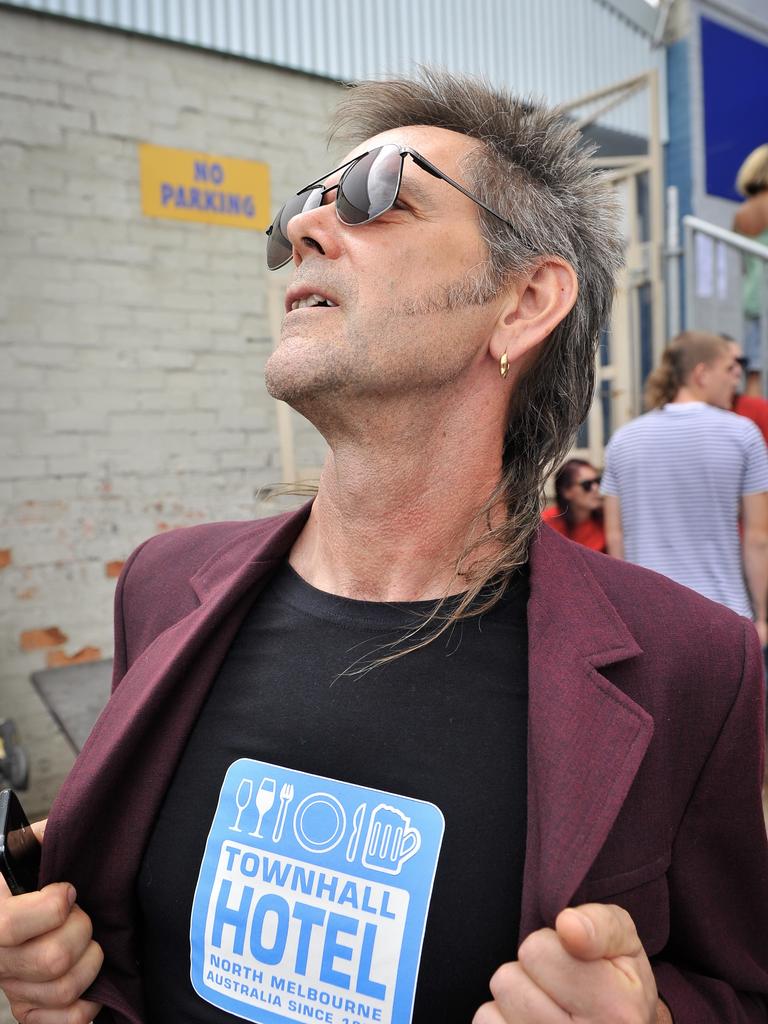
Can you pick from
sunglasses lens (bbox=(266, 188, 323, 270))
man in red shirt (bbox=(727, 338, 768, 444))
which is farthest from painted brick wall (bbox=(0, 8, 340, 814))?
sunglasses lens (bbox=(266, 188, 323, 270))

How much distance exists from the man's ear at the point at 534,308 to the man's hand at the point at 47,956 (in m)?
1.03

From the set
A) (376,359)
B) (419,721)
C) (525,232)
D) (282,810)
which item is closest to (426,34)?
(525,232)

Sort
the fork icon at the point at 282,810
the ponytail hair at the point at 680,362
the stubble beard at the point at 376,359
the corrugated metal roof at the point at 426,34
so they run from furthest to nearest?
1. the corrugated metal roof at the point at 426,34
2. the ponytail hair at the point at 680,362
3. the stubble beard at the point at 376,359
4. the fork icon at the point at 282,810

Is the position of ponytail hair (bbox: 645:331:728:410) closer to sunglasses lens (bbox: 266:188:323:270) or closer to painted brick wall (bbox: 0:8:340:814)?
sunglasses lens (bbox: 266:188:323:270)

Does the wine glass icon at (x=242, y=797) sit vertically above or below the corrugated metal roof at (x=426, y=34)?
below

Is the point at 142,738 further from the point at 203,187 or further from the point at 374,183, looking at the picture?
the point at 203,187

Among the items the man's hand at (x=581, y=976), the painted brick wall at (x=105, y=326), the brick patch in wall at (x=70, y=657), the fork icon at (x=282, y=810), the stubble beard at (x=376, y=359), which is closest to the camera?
the man's hand at (x=581, y=976)

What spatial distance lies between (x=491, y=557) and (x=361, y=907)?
55 cm

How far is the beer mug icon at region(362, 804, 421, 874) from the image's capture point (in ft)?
3.16

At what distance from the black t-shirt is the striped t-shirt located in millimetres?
2040

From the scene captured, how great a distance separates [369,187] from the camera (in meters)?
1.22

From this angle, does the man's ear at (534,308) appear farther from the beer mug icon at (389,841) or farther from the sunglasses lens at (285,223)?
the beer mug icon at (389,841)

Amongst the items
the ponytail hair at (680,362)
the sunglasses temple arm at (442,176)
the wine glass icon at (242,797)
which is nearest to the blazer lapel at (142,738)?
the wine glass icon at (242,797)

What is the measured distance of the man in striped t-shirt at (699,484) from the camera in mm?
2951
